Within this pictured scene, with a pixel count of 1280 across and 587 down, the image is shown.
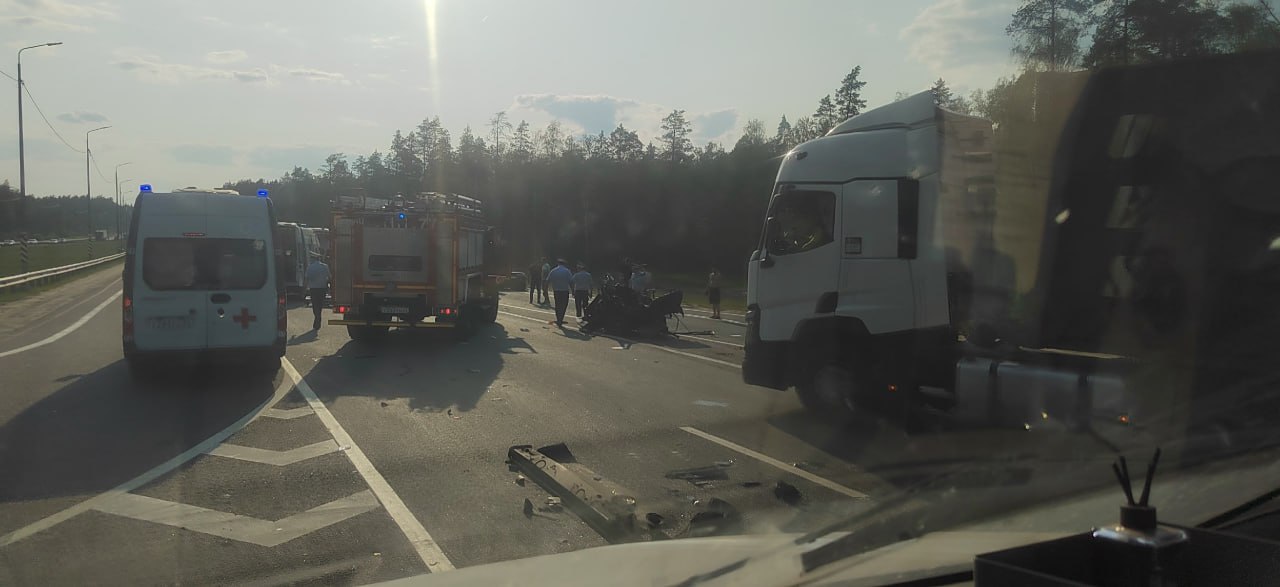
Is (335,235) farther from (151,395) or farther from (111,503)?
(111,503)

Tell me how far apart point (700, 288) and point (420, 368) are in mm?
37595

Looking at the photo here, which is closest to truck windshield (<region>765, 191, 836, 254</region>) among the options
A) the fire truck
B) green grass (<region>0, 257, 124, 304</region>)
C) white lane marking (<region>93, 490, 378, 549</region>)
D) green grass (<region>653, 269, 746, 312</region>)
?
white lane marking (<region>93, 490, 378, 549</region>)

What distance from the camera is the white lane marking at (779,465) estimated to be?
21.9 ft

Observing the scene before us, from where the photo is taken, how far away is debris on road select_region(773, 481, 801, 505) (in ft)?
20.9

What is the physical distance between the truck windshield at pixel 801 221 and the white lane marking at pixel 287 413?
17.8 feet

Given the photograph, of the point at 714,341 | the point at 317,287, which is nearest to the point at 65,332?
the point at 317,287

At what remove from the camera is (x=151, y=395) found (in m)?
11.0

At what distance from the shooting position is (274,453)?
7879mm

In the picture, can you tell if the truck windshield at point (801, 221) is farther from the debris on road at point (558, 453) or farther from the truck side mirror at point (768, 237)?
the debris on road at point (558, 453)

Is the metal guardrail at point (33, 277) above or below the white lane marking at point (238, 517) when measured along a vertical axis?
above

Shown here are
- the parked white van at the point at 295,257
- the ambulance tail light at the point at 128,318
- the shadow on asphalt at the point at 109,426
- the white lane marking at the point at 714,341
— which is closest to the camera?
the shadow on asphalt at the point at 109,426

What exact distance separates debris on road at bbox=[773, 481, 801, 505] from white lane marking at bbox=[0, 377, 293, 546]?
471 centimetres

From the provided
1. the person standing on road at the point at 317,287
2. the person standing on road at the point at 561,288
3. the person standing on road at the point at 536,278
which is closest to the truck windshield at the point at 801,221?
the person standing on road at the point at 561,288

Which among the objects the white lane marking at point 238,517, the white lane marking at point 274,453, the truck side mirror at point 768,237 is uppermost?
the truck side mirror at point 768,237
